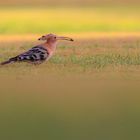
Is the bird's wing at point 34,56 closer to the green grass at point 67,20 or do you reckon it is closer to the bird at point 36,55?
the bird at point 36,55

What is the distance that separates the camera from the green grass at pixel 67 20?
64.1 ft

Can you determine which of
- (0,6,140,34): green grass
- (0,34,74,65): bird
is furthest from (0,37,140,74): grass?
(0,6,140,34): green grass

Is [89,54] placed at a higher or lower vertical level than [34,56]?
higher

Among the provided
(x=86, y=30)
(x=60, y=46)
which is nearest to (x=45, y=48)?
(x=60, y=46)

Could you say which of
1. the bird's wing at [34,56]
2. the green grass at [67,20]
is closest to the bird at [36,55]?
the bird's wing at [34,56]

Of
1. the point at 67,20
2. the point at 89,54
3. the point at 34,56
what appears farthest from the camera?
the point at 67,20

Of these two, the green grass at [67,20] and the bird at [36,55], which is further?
the green grass at [67,20]

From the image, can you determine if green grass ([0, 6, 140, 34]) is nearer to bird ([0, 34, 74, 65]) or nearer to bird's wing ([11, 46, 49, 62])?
bird ([0, 34, 74, 65])

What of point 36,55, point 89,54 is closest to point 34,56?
point 36,55

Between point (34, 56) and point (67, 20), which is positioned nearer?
point (34, 56)

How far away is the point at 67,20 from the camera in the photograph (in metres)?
20.8

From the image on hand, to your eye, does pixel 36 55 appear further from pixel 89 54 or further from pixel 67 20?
pixel 67 20

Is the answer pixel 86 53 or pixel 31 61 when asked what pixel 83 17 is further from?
pixel 31 61

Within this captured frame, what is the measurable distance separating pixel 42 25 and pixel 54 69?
344 inches
